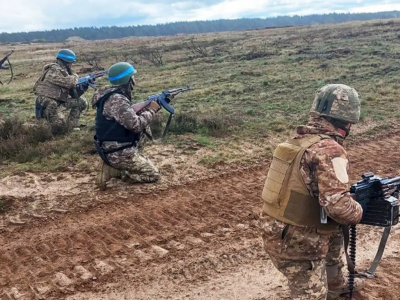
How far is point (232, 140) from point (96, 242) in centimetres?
426

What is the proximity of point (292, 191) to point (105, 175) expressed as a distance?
4.24 m

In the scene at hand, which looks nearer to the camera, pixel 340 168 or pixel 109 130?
pixel 340 168

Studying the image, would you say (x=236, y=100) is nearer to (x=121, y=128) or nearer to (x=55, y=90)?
(x=55, y=90)

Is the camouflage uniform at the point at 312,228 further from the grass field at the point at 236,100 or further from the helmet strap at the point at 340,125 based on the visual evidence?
the grass field at the point at 236,100

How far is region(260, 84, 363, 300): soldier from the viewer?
2.98m

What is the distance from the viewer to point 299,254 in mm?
3275

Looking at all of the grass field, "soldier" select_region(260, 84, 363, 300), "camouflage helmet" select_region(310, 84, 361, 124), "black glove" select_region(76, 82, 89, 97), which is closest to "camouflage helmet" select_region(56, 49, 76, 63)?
"black glove" select_region(76, 82, 89, 97)

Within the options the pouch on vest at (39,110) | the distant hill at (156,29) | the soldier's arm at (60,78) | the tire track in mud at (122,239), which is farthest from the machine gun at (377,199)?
the distant hill at (156,29)

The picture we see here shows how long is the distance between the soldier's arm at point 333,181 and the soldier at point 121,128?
3.84 metres

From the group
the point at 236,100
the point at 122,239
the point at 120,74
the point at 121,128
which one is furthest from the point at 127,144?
the point at 236,100

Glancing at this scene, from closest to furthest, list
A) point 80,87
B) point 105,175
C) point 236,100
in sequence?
point 105,175
point 80,87
point 236,100

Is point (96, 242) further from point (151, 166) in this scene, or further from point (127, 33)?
point (127, 33)

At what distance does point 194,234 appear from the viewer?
5262 millimetres

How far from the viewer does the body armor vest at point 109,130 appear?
6453 mm
